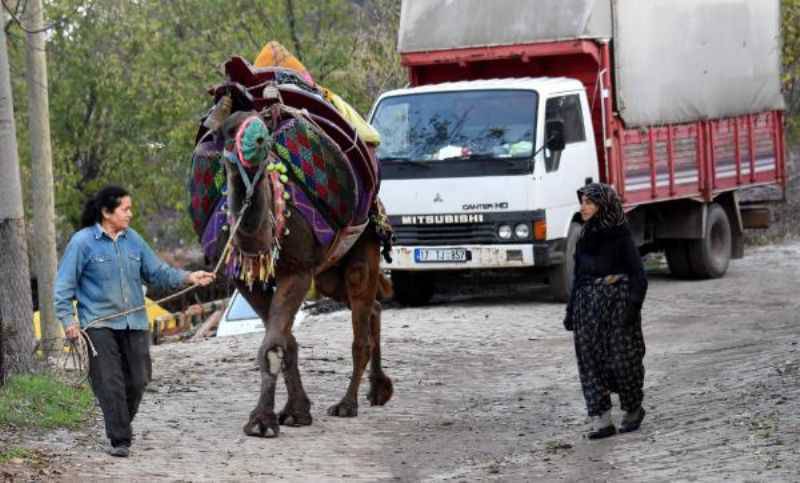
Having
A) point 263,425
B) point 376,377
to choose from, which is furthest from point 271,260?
point 376,377

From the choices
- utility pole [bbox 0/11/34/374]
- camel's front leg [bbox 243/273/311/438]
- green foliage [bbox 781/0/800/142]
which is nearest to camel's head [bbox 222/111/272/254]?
camel's front leg [bbox 243/273/311/438]

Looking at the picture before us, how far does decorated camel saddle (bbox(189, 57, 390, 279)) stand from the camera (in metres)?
10.6

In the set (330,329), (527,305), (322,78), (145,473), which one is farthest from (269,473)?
(322,78)

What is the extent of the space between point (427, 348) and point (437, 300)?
17.3 ft

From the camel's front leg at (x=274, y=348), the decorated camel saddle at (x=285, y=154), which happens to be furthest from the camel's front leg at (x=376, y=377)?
the camel's front leg at (x=274, y=348)

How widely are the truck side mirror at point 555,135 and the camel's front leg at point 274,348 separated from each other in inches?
298

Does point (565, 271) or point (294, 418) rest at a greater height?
point (565, 271)

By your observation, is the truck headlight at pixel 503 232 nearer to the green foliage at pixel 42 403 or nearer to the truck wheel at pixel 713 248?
the truck wheel at pixel 713 248

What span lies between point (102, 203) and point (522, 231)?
900 cm

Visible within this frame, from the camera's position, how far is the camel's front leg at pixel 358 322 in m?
12.0

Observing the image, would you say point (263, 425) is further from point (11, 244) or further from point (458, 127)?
point (458, 127)

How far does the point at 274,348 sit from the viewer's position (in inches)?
421

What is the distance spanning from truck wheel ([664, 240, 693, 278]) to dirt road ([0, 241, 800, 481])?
3180mm

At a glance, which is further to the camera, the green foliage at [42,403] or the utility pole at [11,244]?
the utility pole at [11,244]
